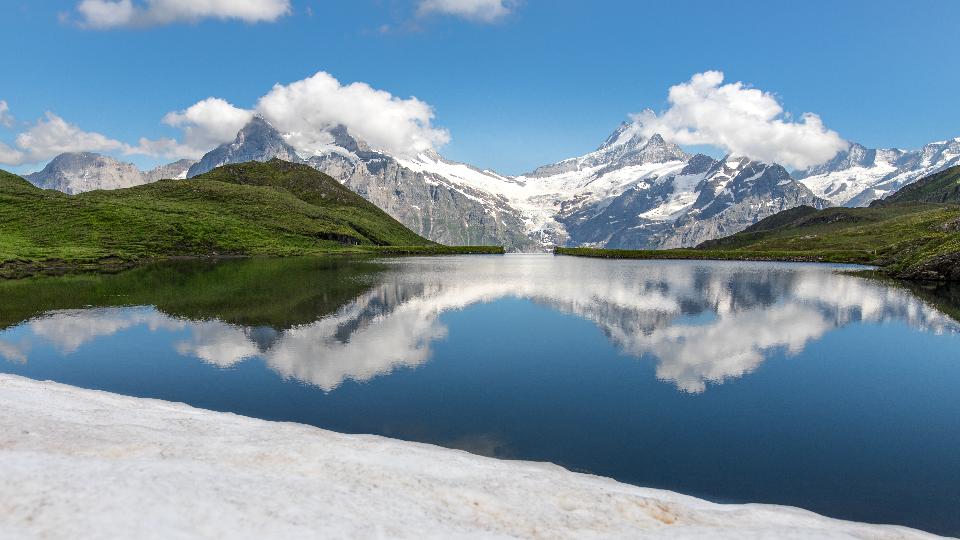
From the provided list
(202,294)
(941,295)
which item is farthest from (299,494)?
(941,295)

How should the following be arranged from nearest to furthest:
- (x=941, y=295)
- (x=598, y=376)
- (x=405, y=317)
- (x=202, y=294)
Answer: (x=598, y=376) → (x=405, y=317) → (x=202, y=294) → (x=941, y=295)

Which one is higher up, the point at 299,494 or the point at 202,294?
the point at 299,494

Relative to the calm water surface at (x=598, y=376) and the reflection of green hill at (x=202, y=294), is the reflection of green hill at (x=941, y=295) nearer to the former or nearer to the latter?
the calm water surface at (x=598, y=376)

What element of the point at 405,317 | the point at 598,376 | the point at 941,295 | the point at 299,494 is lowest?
the point at 598,376

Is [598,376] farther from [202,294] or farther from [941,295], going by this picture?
[941,295]

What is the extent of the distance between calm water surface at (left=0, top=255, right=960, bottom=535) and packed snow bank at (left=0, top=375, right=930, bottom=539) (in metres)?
4.42

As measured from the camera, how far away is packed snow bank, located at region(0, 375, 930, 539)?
1019cm

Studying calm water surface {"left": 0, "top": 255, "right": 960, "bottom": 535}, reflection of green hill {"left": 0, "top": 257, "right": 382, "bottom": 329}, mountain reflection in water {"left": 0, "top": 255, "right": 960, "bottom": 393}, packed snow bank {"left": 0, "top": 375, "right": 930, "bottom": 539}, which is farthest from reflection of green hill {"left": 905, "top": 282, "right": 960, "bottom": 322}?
reflection of green hill {"left": 0, "top": 257, "right": 382, "bottom": 329}

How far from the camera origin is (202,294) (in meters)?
74.1

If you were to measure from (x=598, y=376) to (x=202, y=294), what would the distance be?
62358mm

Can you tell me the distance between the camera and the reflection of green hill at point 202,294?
5653 cm

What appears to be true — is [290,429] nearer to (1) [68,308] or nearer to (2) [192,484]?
(2) [192,484]

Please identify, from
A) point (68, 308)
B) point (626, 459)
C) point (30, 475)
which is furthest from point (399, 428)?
point (68, 308)

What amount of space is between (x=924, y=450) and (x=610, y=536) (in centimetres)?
1882
